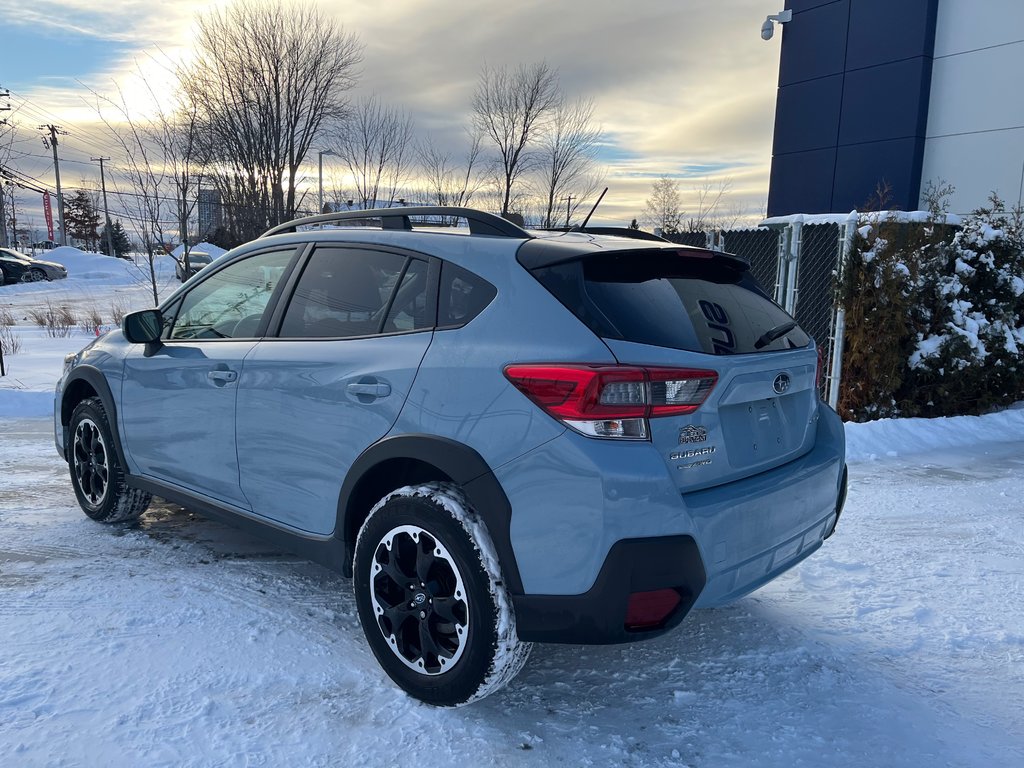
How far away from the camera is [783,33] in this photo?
18.6 metres

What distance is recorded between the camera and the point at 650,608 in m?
2.29

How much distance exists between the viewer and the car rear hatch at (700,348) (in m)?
2.36

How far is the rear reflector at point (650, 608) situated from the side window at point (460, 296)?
111 centimetres

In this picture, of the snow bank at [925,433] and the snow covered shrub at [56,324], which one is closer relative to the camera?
the snow bank at [925,433]

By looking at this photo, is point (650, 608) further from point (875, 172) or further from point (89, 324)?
point (875, 172)

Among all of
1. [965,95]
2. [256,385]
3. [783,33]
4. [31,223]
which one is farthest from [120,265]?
[31,223]

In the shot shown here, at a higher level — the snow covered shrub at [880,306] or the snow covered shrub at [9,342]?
the snow covered shrub at [880,306]

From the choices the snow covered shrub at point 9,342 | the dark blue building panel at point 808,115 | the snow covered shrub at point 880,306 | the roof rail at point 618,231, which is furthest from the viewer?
the dark blue building panel at point 808,115

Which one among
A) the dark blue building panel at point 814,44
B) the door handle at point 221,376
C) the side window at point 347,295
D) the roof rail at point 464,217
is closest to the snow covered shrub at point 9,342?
the door handle at point 221,376

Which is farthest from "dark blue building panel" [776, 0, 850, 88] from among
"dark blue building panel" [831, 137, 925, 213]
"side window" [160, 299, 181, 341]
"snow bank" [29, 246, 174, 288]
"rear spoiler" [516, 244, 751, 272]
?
"snow bank" [29, 246, 174, 288]

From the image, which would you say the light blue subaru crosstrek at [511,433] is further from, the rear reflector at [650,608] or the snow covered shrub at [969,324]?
the snow covered shrub at [969,324]

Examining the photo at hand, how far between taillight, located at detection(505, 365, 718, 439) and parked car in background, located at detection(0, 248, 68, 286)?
113ft

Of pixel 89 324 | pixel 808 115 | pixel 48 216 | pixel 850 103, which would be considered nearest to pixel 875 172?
pixel 850 103

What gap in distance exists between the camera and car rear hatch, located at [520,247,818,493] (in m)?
2.36
